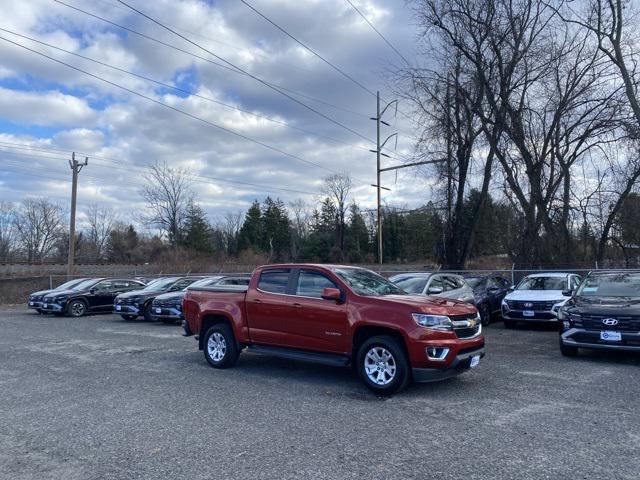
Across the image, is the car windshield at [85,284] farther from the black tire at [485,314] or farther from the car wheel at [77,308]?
the black tire at [485,314]

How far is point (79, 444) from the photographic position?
5.67 m

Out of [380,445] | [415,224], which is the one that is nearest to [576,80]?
[380,445]

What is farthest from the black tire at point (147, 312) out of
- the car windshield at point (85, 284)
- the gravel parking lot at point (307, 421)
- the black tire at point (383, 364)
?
the black tire at point (383, 364)

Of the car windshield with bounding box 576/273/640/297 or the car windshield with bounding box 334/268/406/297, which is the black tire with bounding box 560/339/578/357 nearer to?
the car windshield with bounding box 576/273/640/297

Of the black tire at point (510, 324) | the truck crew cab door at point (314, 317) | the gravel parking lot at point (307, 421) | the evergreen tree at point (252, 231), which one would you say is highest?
the evergreen tree at point (252, 231)

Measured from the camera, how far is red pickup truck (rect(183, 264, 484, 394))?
7.39m

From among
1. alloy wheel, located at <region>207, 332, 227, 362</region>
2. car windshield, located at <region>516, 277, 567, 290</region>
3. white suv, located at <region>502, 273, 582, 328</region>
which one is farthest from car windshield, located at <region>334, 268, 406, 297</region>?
car windshield, located at <region>516, 277, 567, 290</region>

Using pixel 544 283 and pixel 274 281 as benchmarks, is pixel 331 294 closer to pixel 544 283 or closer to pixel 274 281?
pixel 274 281

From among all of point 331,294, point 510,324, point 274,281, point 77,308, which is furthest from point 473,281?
point 77,308

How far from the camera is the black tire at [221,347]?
31.1 ft

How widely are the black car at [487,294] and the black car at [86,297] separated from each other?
45.4 feet

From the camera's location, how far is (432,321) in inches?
293

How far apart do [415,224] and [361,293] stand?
8284 cm

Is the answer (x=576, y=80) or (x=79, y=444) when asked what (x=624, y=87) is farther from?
(x=79, y=444)
